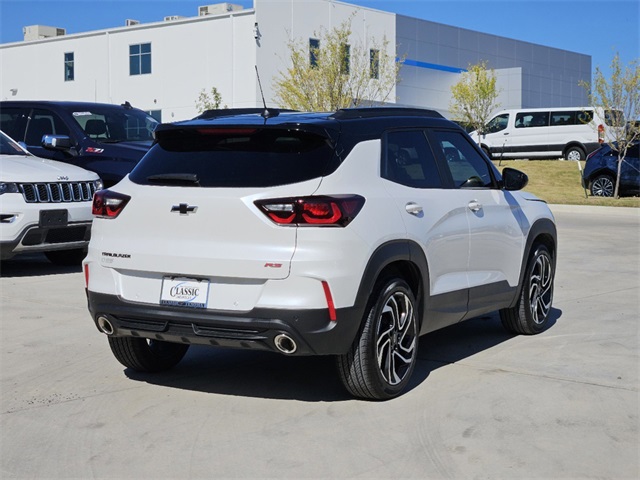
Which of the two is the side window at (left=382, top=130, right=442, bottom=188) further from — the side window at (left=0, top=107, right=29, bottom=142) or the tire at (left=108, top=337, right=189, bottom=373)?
the side window at (left=0, top=107, right=29, bottom=142)

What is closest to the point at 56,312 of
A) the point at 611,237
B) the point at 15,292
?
the point at 15,292

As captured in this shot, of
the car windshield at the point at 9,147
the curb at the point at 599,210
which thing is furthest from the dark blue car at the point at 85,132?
the curb at the point at 599,210

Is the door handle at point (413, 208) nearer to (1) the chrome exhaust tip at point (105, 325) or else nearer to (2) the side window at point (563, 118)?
(1) the chrome exhaust tip at point (105, 325)

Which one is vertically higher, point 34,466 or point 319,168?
point 319,168

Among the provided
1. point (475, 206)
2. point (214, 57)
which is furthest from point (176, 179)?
point (214, 57)

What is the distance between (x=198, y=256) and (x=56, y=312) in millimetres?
3922

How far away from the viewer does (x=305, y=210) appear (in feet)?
18.0

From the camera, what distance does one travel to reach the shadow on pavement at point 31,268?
12.0m

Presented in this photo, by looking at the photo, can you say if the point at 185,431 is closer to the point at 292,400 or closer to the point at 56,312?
the point at 292,400

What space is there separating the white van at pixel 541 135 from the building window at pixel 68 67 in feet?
82.7

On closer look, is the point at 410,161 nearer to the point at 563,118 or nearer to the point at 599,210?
the point at 599,210

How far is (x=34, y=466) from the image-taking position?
4902 millimetres

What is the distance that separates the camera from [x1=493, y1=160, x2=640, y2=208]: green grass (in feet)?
86.0

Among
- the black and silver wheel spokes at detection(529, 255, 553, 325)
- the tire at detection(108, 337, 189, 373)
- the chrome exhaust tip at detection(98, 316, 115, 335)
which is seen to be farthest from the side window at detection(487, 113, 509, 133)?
the chrome exhaust tip at detection(98, 316, 115, 335)
